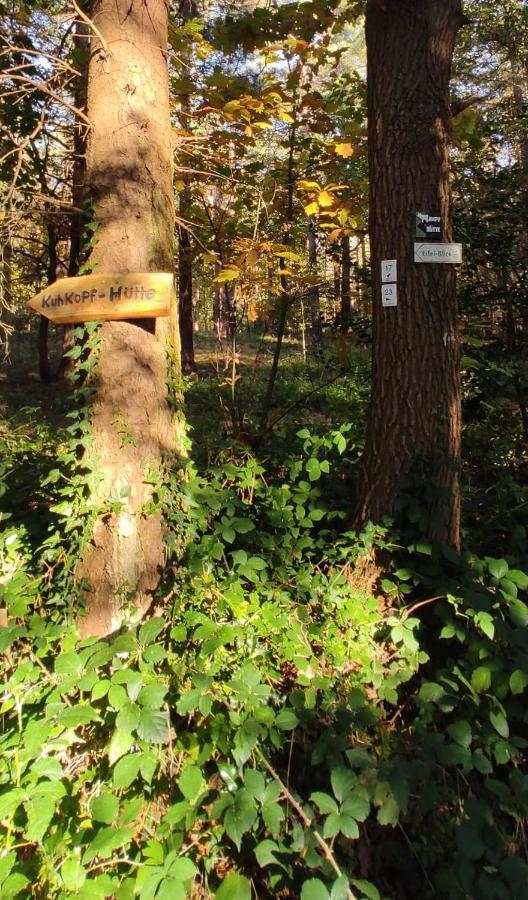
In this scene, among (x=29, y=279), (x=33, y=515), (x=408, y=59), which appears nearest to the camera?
(x=408, y=59)

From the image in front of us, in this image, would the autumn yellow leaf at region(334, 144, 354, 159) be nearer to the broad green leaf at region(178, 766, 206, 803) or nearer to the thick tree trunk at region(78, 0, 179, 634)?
the thick tree trunk at region(78, 0, 179, 634)

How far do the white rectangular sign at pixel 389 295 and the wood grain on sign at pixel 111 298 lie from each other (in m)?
1.11

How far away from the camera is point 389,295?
269 centimetres

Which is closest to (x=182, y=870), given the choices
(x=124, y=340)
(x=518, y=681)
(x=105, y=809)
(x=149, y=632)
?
(x=105, y=809)

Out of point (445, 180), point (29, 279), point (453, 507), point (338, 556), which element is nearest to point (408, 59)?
point (445, 180)

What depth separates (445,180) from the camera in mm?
2654

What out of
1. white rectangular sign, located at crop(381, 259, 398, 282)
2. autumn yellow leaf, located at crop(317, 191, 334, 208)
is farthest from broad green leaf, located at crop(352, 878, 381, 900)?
autumn yellow leaf, located at crop(317, 191, 334, 208)

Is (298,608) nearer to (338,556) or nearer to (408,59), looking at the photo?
(338,556)

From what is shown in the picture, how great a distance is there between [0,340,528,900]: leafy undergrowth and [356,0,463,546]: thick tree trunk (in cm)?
36

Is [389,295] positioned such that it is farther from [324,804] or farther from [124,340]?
[324,804]

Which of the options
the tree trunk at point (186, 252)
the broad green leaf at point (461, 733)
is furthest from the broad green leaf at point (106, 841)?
the tree trunk at point (186, 252)

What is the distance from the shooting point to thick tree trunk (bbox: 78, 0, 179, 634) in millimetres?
2430

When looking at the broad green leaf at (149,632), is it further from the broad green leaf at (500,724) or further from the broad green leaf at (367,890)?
the broad green leaf at (500,724)

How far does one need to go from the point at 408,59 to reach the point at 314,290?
7.97 feet
